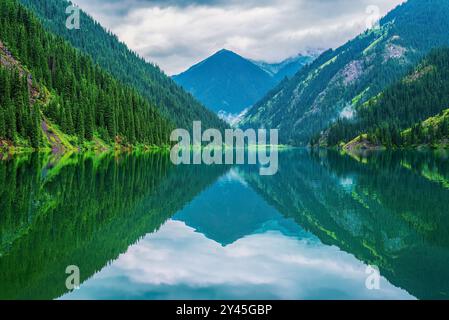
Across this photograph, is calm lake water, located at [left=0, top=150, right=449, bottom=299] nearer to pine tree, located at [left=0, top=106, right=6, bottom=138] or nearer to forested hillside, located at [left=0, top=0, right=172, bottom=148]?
pine tree, located at [left=0, top=106, right=6, bottom=138]

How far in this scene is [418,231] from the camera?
25.0m

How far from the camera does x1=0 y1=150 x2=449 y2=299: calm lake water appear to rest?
619 inches

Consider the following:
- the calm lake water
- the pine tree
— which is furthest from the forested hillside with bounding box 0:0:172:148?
the calm lake water

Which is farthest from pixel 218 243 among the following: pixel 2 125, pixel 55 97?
pixel 55 97

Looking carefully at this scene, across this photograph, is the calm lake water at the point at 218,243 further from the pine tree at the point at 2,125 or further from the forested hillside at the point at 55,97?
the forested hillside at the point at 55,97

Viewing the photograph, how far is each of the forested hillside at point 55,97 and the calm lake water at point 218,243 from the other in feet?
221

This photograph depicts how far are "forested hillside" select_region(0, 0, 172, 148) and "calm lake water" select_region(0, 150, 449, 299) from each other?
2650 inches

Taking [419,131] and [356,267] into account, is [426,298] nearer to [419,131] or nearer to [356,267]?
[356,267]

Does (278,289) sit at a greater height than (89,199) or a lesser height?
lesser

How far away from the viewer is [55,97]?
441ft

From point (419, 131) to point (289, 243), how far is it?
611 ft

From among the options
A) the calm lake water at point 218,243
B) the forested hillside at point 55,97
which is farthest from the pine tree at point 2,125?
the calm lake water at point 218,243

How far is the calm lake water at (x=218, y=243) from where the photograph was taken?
51.6 ft
